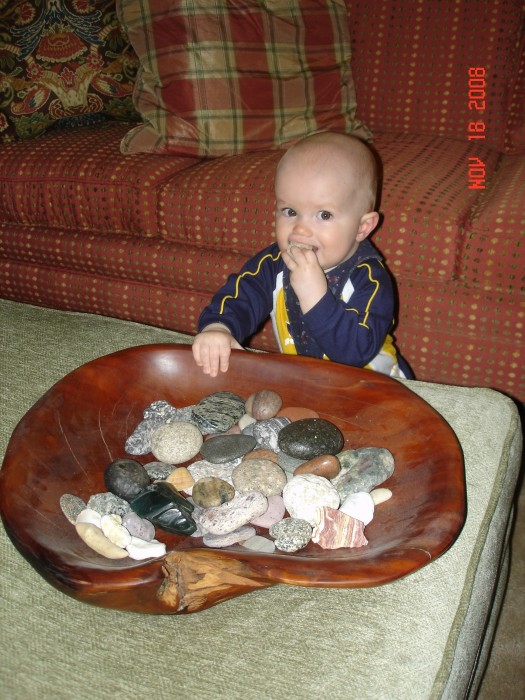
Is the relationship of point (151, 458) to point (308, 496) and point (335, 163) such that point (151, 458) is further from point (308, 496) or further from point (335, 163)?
point (335, 163)

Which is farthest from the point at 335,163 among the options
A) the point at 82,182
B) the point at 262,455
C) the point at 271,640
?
the point at 82,182

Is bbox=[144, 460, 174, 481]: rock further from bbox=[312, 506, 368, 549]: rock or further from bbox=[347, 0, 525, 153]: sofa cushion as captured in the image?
bbox=[347, 0, 525, 153]: sofa cushion

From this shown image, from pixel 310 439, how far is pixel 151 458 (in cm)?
23

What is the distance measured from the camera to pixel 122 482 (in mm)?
773

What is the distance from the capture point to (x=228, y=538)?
713 millimetres

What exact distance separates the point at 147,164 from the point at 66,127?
1.65 ft

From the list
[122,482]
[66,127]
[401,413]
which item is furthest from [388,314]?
[66,127]

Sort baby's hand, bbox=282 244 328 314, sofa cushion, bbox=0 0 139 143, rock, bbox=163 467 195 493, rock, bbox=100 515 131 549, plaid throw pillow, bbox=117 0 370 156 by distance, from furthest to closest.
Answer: sofa cushion, bbox=0 0 139 143 → plaid throw pillow, bbox=117 0 370 156 → baby's hand, bbox=282 244 328 314 → rock, bbox=163 467 195 493 → rock, bbox=100 515 131 549

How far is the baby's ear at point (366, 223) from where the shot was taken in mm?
1111

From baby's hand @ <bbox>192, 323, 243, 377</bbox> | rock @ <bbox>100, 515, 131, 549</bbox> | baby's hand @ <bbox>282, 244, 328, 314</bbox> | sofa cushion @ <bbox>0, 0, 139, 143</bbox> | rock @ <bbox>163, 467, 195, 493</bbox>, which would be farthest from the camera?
sofa cushion @ <bbox>0, 0, 139, 143</bbox>

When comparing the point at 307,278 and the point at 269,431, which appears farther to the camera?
the point at 307,278

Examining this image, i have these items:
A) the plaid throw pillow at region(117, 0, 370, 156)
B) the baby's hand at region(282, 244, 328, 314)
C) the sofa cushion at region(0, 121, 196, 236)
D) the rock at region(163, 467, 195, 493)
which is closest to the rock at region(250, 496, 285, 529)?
the rock at region(163, 467, 195, 493)

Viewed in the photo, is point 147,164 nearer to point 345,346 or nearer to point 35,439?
point 345,346

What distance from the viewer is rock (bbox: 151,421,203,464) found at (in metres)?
0.84
